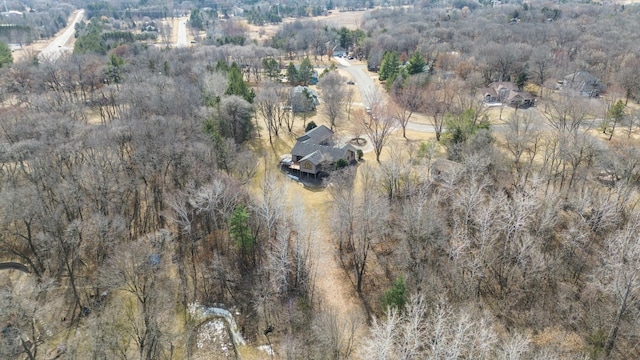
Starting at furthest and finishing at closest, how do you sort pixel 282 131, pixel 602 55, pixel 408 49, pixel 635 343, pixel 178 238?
pixel 408 49, pixel 602 55, pixel 282 131, pixel 178 238, pixel 635 343

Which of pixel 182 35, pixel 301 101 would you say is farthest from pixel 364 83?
pixel 182 35


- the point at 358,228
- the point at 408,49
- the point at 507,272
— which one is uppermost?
the point at 408,49

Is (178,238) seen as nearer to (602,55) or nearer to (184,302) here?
(184,302)

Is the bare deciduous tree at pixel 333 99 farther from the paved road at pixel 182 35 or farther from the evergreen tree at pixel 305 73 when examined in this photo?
the paved road at pixel 182 35

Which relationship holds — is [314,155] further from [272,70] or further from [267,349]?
[272,70]

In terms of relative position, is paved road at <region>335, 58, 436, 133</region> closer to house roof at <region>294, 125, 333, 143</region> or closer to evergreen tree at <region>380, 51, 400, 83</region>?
evergreen tree at <region>380, 51, 400, 83</region>

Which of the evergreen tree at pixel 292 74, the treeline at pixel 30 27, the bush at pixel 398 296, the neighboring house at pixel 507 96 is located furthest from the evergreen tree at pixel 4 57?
the neighboring house at pixel 507 96

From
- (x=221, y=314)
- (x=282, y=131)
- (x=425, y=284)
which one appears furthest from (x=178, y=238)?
(x=282, y=131)

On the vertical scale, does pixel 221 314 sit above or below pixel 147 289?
below
